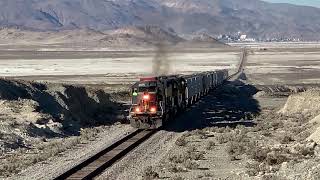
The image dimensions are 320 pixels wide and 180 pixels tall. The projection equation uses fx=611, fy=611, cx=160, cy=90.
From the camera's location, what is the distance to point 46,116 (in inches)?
1555

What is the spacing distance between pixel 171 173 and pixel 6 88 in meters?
23.9

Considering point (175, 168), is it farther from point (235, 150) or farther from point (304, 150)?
point (304, 150)

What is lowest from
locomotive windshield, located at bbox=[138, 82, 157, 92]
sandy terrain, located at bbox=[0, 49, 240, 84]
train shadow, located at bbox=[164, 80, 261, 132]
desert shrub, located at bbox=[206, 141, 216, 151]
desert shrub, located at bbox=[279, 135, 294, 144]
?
train shadow, located at bbox=[164, 80, 261, 132]

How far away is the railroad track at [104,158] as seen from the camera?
23.5 metres

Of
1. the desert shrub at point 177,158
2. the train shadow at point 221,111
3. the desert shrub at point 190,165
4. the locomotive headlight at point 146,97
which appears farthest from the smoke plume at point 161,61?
the desert shrub at point 190,165

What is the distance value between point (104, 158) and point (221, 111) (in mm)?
24268

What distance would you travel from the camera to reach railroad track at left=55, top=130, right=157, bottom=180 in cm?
2353

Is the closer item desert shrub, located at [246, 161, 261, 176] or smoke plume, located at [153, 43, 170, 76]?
desert shrub, located at [246, 161, 261, 176]

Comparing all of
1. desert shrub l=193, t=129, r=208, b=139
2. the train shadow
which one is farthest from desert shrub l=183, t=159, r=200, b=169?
the train shadow

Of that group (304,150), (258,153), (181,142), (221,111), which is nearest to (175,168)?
(258,153)

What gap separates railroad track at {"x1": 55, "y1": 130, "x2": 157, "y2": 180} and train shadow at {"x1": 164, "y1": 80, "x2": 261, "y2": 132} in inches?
209

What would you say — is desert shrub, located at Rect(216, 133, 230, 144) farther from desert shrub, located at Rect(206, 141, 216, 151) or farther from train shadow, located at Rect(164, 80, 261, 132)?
train shadow, located at Rect(164, 80, 261, 132)

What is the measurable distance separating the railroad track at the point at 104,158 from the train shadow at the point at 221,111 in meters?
5.30

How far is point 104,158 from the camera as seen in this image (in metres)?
27.3
